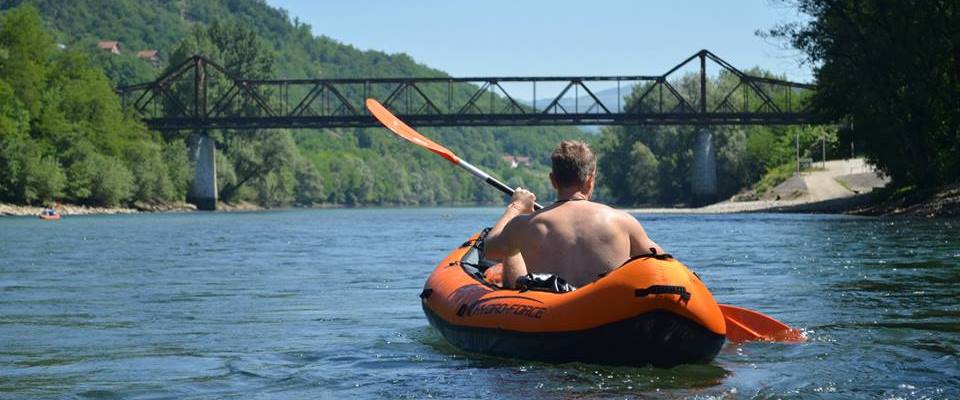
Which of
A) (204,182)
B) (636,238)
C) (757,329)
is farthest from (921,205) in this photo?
(204,182)

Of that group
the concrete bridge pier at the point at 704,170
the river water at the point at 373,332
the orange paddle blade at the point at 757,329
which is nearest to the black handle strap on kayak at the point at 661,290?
the river water at the point at 373,332

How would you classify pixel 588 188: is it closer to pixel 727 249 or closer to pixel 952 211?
pixel 727 249

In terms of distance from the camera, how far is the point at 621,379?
Answer: 890 centimetres

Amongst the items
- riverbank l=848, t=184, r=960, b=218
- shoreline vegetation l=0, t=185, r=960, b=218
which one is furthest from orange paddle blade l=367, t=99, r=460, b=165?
shoreline vegetation l=0, t=185, r=960, b=218

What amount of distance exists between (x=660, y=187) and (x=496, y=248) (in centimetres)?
9149

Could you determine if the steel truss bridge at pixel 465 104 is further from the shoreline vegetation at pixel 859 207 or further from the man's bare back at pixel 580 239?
the man's bare back at pixel 580 239

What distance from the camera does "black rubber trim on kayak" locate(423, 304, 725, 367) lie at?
8.85 meters

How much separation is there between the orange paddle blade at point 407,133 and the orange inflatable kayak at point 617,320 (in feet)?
19.6

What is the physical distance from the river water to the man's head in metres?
1.24

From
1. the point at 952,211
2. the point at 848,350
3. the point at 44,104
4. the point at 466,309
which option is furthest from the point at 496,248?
the point at 44,104

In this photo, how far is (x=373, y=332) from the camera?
12.4 metres

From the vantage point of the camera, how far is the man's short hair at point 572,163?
898 centimetres

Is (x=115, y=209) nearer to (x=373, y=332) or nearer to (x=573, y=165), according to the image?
(x=373, y=332)

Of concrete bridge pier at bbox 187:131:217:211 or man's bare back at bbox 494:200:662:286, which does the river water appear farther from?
concrete bridge pier at bbox 187:131:217:211
